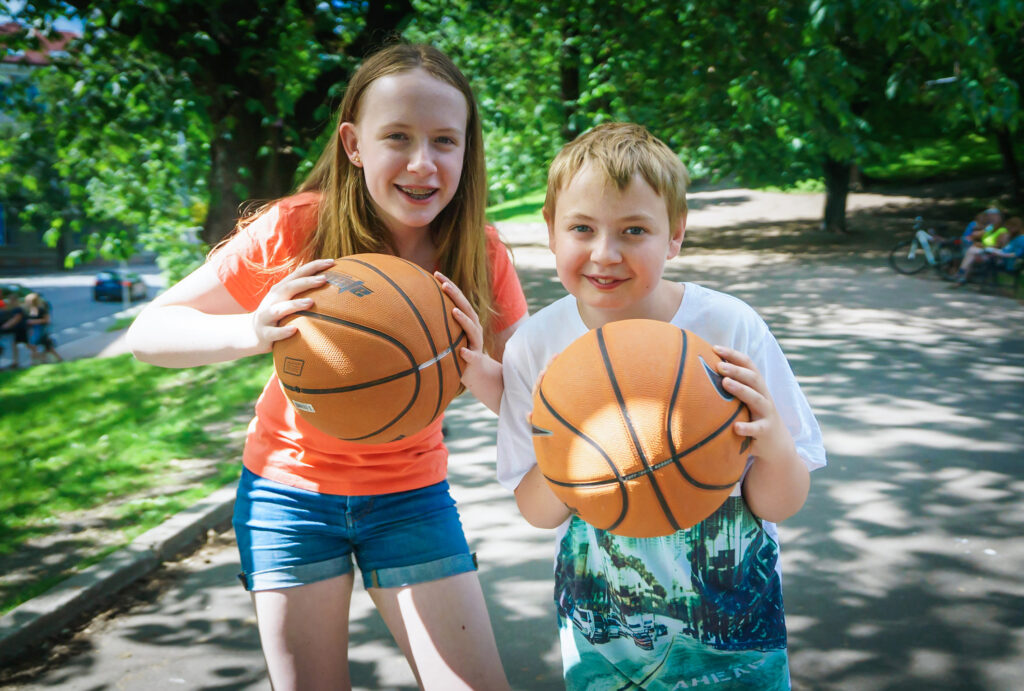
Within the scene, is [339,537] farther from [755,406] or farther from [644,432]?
[755,406]

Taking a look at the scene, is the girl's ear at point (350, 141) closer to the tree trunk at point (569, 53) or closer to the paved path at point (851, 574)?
the paved path at point (851, 574)

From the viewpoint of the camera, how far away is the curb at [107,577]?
13.5 ft

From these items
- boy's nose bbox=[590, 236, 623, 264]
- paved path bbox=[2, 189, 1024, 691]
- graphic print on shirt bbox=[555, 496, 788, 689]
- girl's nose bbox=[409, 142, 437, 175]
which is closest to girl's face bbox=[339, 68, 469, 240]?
girl's nose bbox=[409, 142, 437, 175]

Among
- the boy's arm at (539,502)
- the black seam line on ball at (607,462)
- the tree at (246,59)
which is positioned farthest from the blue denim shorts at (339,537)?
the tree at (246,59)

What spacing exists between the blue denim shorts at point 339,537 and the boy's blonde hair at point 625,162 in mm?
1074

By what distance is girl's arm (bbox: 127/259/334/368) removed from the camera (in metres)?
2.04

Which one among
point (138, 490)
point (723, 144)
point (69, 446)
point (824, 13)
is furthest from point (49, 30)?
point (723, 144)

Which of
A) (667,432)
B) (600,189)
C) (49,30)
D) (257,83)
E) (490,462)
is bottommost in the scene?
(490,462)

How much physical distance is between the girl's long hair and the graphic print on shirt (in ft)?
3.18

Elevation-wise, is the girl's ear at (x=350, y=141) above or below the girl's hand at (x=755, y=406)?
above

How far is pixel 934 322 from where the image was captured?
11.8 meters

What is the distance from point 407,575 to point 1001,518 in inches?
181

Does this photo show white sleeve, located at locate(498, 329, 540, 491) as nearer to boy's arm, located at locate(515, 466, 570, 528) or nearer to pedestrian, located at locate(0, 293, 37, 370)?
boy's arm, located at locate(515, 466, 570, 528)

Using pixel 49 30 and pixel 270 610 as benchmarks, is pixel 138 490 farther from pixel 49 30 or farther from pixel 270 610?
pixel 49 30
